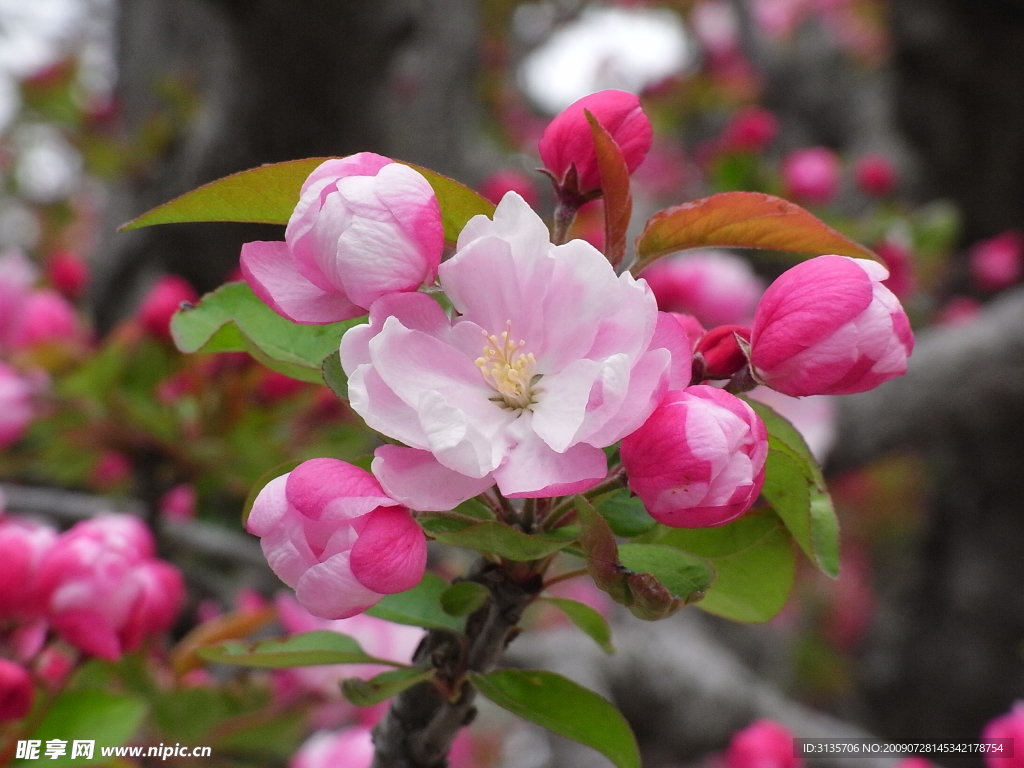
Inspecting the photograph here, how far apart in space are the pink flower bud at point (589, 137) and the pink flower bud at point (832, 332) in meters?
0.14

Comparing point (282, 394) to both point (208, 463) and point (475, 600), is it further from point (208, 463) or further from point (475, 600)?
point (475, 600)

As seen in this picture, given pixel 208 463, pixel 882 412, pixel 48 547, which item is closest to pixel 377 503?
pixel 48 547

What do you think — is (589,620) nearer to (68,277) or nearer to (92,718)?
(92,718)

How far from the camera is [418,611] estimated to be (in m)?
0.64

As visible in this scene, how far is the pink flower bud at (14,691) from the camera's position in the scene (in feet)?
2.46

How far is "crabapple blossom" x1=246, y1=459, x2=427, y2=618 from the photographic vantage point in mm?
493

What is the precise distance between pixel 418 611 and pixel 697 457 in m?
0.26

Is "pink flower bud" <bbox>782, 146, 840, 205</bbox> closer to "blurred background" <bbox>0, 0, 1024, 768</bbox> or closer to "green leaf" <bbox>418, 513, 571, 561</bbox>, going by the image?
"blurred background" <bbox>0, 0, 1024, 768</bbox>

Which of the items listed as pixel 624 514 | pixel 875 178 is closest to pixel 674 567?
pixel 624 514

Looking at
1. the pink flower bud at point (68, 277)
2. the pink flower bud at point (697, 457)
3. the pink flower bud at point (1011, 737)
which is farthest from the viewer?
Answer: the pink flower bud at point (68, 277)

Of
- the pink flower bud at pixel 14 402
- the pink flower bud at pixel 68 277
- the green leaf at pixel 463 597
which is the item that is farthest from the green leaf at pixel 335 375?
the pink flower bud at pixel 68 277

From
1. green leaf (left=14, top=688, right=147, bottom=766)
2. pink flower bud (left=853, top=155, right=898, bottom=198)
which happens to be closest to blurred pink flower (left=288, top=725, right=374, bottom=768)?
green leaf (left=14, top=688, right=147, bottom=766)

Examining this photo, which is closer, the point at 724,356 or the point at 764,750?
the point at 724,356

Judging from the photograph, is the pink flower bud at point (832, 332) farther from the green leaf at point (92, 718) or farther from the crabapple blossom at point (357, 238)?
the green leaf at point (92, 718)
